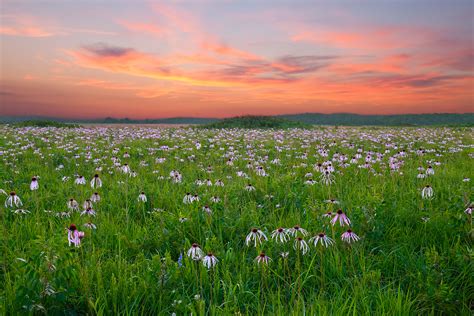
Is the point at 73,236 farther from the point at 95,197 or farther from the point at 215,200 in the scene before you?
the point at 215,200

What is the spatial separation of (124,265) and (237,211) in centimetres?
201

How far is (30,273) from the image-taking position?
2.66 m

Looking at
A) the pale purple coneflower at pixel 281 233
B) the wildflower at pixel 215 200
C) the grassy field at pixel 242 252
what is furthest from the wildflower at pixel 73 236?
the wildflower at pixel 215 200

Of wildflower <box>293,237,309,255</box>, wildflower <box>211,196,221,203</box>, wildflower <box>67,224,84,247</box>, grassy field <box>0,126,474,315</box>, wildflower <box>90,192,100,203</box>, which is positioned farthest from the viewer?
wildflower <box>211,196,221,203</box>

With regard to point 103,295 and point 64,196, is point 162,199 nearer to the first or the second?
point 64,196

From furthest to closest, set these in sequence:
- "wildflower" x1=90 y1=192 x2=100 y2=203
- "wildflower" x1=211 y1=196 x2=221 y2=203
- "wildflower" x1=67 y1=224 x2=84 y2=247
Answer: "wildflower" x1=211 y1=196 x2=221 y2=203 < "wildflower" x1=90 y1=192 x2=100 y2=203 < "wildflower" x1=67 y1=224 x2=84 y2=247

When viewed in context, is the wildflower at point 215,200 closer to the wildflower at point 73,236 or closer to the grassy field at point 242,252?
the grassy field at point 242,252

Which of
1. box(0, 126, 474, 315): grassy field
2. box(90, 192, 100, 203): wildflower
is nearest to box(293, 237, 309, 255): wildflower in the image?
box(0, 126, 474, 315): grassy field

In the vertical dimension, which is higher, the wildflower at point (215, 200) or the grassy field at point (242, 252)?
the wildflower at point (215, 200)

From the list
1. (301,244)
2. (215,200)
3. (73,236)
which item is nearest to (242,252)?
(301,244)

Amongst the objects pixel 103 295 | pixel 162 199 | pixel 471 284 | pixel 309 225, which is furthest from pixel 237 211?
pixel 471 284

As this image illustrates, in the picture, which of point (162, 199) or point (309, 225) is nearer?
point (309, 225)

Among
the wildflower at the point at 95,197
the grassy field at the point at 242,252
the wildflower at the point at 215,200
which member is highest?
the wildflower at the point at 95,197

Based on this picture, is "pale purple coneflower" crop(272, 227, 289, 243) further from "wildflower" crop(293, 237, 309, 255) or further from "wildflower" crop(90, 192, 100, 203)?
"wildflower" crop(90, 192, 100, 203)
